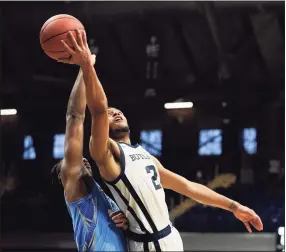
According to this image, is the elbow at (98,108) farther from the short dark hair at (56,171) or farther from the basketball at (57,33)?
the short dark hair at (56,171)

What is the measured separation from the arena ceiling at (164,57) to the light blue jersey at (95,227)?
579cm

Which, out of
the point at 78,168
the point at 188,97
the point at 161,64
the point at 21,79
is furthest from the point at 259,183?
the point at 78,168

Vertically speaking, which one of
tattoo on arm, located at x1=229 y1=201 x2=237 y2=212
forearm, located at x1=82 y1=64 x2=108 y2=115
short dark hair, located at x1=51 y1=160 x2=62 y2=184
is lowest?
tattoo on arm, located at x1=229 y1=201 x2=237 y2=212

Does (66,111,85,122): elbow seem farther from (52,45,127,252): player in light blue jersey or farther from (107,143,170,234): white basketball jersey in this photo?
(107,143,170,234): white basketball jersey

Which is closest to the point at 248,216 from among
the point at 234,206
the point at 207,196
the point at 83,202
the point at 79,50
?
the point at 234,206

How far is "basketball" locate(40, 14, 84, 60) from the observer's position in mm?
2447

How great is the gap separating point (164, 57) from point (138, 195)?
6.46 meters

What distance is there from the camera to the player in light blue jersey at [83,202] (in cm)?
244

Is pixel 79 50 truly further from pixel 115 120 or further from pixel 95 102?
pixel 115 120

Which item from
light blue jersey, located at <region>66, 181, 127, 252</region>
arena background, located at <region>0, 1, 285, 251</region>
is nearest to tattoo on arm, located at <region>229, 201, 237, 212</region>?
light blue jersey, located at <region>66, 181, 127, 252</region>

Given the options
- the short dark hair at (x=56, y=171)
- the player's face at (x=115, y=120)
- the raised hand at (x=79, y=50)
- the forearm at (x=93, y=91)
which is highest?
the raised hand at (x=79, y=50)

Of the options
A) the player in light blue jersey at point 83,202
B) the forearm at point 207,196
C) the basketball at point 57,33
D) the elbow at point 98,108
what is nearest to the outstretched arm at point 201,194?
the forearm at point 207,196

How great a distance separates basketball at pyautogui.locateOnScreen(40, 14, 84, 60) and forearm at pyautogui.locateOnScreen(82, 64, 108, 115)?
0.55ft

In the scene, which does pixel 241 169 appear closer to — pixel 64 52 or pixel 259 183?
pixel 259 183
